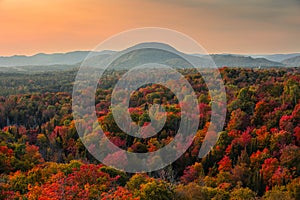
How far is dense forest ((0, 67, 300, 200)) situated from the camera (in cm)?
3459

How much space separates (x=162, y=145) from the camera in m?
62.4

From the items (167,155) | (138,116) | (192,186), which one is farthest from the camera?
(138,116)

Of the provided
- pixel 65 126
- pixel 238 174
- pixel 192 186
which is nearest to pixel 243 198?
pixel 192 186

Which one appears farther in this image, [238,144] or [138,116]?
[138,116]

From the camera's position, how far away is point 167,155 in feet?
195

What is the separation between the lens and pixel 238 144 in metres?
61.6

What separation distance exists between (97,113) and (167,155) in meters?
23.0

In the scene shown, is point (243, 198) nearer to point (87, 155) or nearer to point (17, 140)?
point (87, 155)

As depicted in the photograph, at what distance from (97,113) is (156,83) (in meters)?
31.5

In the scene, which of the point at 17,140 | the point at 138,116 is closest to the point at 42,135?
the point at 17,140

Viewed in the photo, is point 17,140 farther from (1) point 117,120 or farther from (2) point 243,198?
(2) point 243,198

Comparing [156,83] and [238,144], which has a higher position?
[156,83]

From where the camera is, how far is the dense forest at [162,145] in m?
34.6

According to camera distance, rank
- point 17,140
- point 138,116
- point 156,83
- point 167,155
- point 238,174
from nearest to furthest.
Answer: point 238,174
point 167,155
point 17,140
point 138,116
point 156,83
